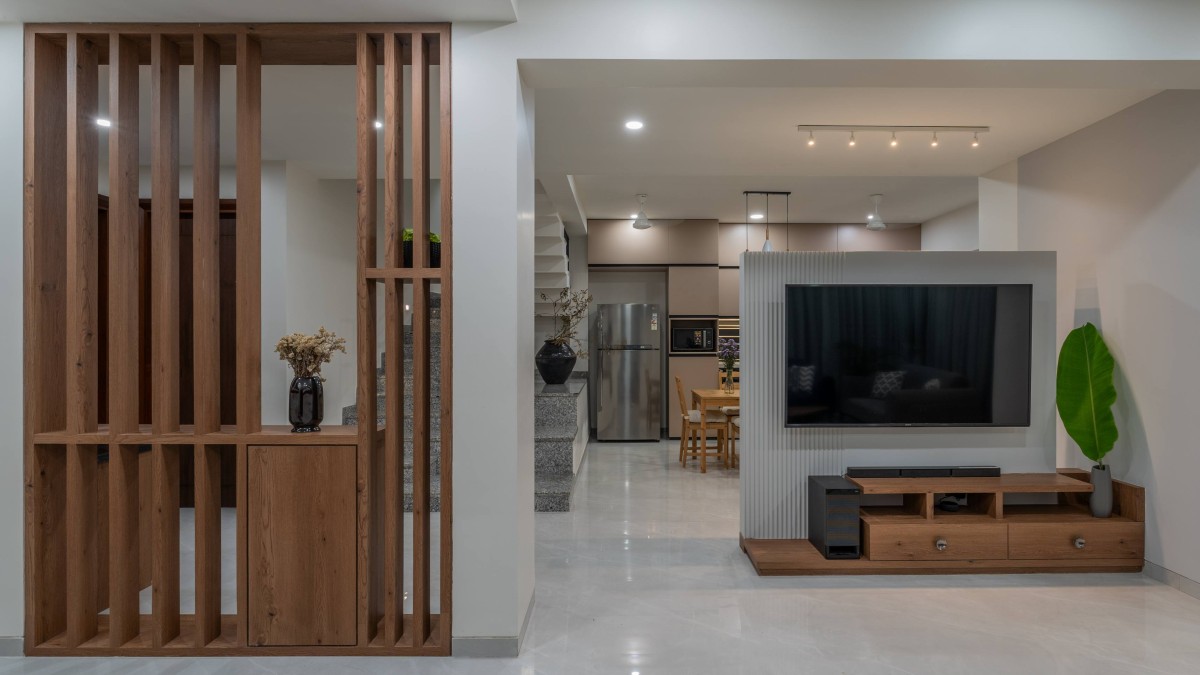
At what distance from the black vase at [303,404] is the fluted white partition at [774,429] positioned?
236 centimetres

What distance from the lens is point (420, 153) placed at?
264cm

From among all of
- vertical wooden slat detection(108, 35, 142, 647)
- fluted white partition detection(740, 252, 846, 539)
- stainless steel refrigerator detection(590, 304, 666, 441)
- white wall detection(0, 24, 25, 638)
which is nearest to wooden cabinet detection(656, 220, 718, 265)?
stainless steel refrigerator detection(590, 304, 666, 441)

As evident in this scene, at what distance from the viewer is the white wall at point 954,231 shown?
23.0 ft

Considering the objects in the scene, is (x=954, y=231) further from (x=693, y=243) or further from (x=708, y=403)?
(x=708, y=403)

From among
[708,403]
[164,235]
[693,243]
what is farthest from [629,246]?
[164,235]

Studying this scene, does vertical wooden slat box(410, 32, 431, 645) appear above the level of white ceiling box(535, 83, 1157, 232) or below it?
below

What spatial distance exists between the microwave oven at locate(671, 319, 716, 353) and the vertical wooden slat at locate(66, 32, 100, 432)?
6263mm

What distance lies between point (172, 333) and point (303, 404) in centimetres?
57

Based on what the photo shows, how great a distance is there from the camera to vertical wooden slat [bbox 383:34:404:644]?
2.66m

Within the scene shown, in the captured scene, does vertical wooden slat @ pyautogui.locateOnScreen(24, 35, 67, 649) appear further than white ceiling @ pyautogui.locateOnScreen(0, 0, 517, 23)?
Yes

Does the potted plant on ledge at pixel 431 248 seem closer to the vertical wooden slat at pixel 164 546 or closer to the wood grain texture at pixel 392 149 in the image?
the wood grain texture at pixel 392 149

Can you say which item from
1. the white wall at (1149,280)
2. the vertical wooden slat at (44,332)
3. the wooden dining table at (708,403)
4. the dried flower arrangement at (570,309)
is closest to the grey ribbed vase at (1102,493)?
the white wall at (1149,280)

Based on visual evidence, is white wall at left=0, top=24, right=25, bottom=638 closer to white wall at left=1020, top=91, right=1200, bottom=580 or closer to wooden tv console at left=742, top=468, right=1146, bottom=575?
wooden tv console at left=742, top=468, right=1146, bottom=575

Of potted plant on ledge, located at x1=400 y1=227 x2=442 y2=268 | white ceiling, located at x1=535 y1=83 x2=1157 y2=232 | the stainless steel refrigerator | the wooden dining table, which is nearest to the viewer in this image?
potted plant on ledge, located at x1=400 y1=227 x2=442 y2=268
